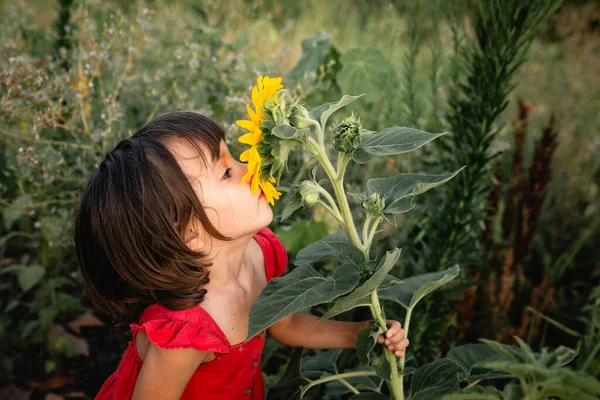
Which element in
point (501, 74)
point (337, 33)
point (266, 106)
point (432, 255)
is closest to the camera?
point (266, 106)

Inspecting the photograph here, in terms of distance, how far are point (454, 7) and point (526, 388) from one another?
1240 millimetres

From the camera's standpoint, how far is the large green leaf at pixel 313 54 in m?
2.21

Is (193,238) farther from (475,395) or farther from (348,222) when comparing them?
(475,395)

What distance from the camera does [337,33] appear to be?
425 cm

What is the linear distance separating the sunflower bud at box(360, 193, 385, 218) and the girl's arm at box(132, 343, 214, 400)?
1.55ft

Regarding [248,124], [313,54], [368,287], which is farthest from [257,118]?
[313,54]

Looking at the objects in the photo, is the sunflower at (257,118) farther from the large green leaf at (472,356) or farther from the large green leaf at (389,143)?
the large green leaf at (472,356)

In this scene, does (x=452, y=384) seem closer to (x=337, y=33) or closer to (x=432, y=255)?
(x=432, y=255)

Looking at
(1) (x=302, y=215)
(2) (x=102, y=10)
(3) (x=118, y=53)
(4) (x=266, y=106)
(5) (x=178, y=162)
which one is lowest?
(1) (x=302, y=215)

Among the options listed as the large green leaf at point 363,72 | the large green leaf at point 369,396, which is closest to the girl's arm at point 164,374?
the large green leaf at point 369,396

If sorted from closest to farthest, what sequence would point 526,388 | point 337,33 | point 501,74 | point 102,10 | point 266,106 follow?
point 526,388 < point 266,106 < point 501,74 < point 102,10 < point 337,33

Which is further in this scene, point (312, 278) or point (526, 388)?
point (312, 278)

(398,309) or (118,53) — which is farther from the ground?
(118,53)

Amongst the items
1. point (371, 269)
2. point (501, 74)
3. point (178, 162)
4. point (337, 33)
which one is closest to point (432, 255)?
point (501, 74)
